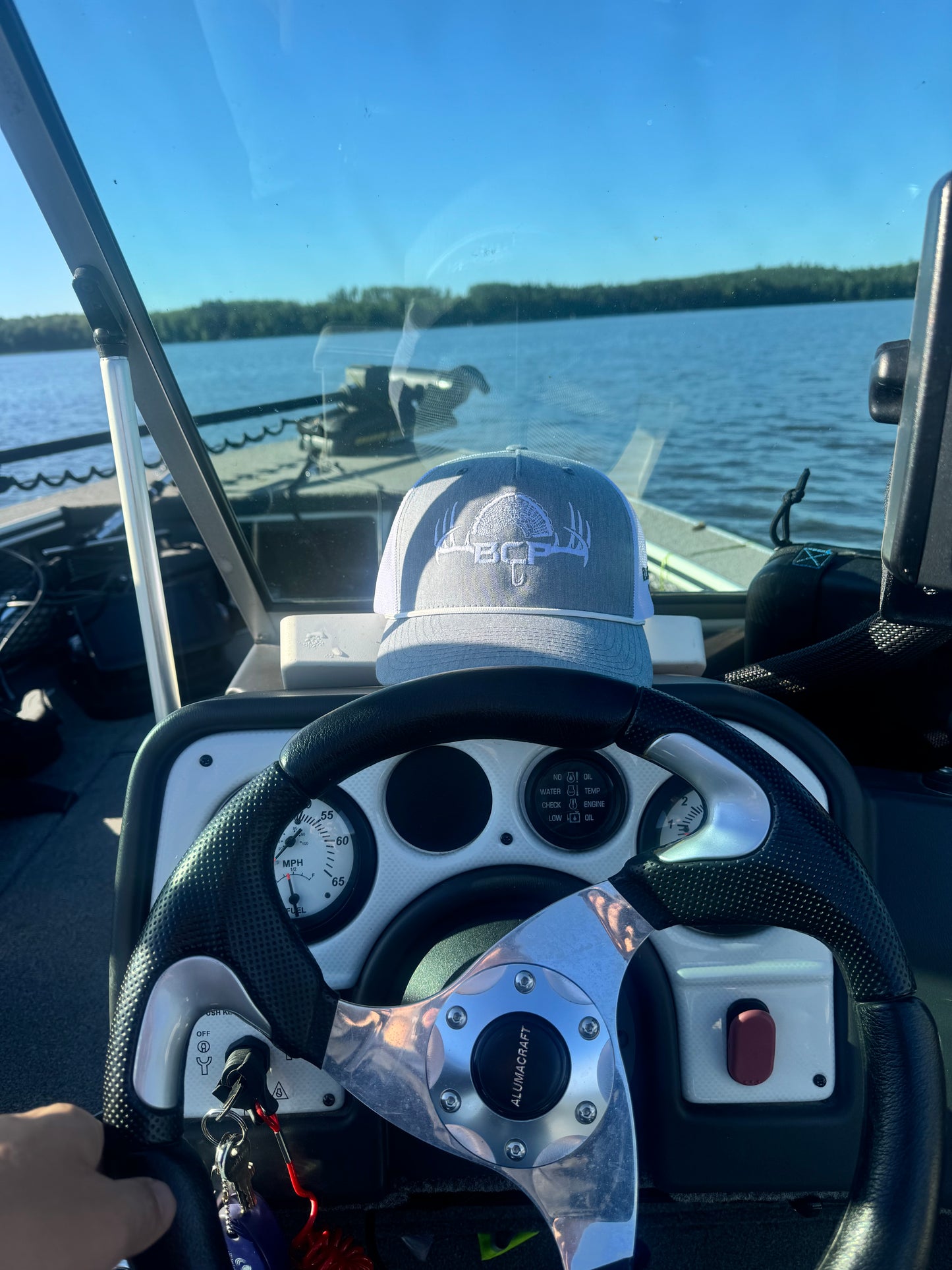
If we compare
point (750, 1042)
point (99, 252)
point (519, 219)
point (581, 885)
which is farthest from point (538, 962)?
point (99, 252)

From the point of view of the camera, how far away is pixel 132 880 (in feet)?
3.53

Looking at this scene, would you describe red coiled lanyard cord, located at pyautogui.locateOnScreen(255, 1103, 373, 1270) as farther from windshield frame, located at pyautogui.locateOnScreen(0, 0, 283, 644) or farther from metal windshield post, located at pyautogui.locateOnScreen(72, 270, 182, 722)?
windshield frame, located at pyautogui.locateOnScreen(0, 0, 283, 644)

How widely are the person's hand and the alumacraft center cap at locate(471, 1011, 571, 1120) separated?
0.85 feet

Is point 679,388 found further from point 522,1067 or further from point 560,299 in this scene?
point 522,1067

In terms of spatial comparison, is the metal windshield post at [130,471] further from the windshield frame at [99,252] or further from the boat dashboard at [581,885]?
the boat dashboard at [581,885]

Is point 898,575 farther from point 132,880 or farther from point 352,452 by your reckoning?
point 352,452

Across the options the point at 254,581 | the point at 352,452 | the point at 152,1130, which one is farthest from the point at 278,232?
the point at 152,1130

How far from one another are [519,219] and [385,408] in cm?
48

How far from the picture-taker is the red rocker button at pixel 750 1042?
105 centimetres

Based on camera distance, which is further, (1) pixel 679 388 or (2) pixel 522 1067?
(1) pixel 679 388

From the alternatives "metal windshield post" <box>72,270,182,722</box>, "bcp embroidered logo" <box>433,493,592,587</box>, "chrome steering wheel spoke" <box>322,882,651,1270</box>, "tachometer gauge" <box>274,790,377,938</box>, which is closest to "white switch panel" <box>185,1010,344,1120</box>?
"tachometer gauge" <box>274,790,377,938</box>

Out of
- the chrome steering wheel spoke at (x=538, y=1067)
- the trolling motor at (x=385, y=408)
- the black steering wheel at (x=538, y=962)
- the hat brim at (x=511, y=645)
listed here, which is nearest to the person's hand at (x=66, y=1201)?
the black steering wheel at (x=538, y=962)

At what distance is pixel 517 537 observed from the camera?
112 cm

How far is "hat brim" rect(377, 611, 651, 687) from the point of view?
1007mm
